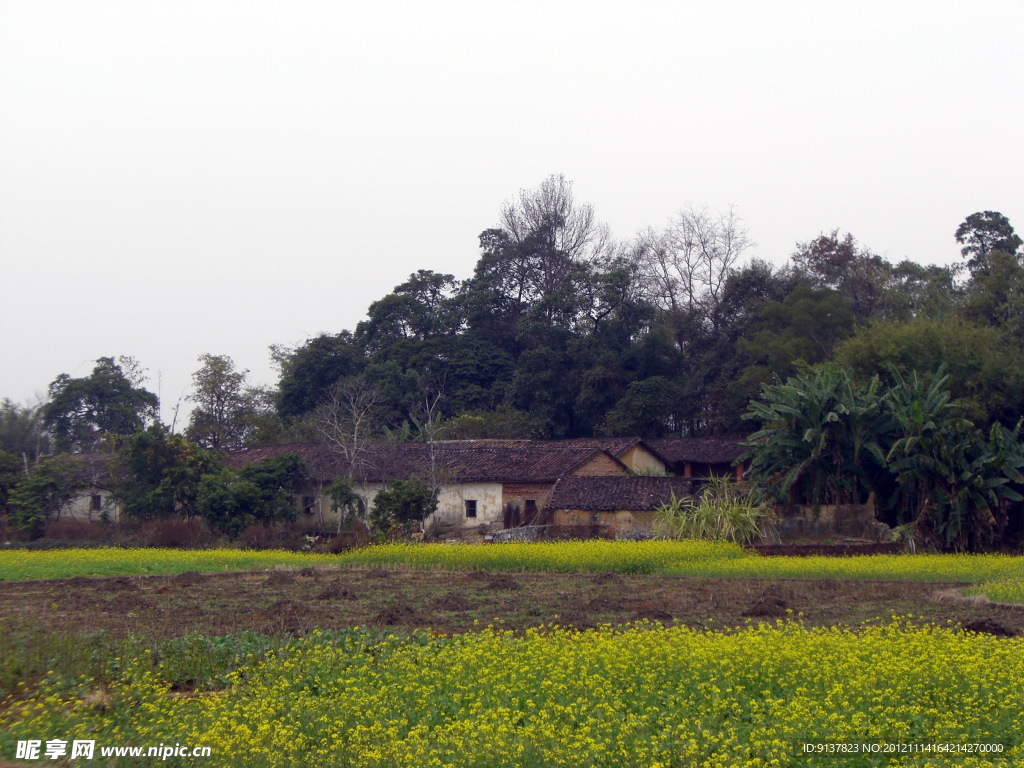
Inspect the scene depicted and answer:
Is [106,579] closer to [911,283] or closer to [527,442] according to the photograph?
[527,442]

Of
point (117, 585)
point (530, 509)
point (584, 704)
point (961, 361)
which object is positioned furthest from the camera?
point (530, 509)

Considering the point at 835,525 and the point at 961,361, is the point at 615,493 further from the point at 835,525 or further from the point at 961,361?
the point at 961,361

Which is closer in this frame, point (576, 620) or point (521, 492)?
point (576, 620)

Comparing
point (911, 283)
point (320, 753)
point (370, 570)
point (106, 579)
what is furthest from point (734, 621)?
point (911, 283)

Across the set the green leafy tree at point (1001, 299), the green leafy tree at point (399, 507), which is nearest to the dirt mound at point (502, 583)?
the green leafy tree at point (399, 507)

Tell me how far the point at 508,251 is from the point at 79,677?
137ft

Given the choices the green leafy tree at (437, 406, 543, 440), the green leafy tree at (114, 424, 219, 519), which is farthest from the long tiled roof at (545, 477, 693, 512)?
the green leafy tree at (437, 406, 543, 440)

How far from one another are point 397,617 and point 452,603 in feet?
5.58

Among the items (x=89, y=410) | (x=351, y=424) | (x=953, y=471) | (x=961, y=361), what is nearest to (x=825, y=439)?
(x=953, y=471)

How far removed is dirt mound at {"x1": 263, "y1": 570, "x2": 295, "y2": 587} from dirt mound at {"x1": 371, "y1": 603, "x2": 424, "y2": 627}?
4.91 meters

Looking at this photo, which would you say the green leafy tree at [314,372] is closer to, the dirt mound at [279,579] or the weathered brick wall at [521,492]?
the weathered brick wall at [521,492]

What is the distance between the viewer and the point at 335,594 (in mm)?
15859

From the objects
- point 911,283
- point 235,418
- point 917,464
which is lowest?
point 917,464

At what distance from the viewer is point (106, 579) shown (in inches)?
760
